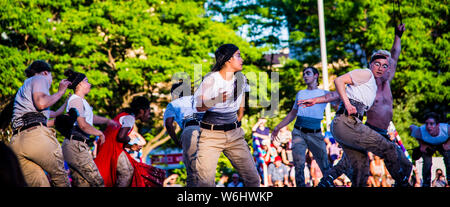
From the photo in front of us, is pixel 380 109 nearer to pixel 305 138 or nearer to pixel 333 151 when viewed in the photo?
pixel 305 138

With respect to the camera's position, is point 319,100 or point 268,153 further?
point 268,153

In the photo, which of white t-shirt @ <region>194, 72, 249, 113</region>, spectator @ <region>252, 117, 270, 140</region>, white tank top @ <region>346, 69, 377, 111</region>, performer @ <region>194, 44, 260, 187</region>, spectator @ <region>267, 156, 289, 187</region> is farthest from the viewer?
spectator @ <region>252, 117, 270, 140</region>

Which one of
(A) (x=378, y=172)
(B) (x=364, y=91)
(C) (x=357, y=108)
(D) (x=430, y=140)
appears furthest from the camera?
(A) (x=378, y=172)

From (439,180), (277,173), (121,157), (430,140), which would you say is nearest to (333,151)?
(277,173)

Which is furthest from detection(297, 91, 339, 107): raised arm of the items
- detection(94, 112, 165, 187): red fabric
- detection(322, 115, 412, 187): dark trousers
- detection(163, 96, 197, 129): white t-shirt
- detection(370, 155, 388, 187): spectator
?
detection(370, 155, 388, 187): spectator

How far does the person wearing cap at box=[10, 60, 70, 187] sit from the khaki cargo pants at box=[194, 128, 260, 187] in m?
1.65

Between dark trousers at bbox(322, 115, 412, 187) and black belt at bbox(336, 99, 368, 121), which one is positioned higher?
black belt at bbox(336, 99, 368, 121)

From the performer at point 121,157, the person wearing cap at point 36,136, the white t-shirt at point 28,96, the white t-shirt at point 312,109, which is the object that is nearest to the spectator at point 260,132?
the white t-shirt at point 312,109

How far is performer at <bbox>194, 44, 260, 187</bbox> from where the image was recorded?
228 inches

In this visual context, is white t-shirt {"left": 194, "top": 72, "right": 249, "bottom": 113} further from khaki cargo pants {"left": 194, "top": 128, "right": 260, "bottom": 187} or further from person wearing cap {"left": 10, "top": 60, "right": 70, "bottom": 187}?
person wearing cap {"left": 10, "top": 60, "right": 70, "bottom": 187}

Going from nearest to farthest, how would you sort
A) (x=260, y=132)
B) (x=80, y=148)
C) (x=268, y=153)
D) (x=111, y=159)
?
(x=80, y=148)
(x=111, y=159)
(x=268, y=153)
(x=260, y=132)

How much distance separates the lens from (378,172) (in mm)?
14609

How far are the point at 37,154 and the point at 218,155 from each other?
2049mm

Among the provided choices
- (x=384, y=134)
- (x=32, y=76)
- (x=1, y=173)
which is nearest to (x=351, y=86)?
(x=384, y=134)
